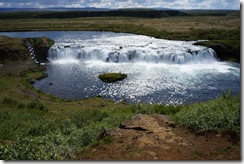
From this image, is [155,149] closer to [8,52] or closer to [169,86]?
[169,86]

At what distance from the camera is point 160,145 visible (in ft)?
24.7

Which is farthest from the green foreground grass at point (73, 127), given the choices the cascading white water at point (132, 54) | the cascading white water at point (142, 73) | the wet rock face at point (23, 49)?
the cascading white water at point (132, 54)

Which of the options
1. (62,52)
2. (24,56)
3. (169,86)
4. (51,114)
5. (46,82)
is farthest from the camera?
(62,52)

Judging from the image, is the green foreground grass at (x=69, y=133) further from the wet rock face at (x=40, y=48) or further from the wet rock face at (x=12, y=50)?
the wet rock face at (x=40, y=48)

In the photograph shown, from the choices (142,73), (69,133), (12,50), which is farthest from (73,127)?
(12,50)

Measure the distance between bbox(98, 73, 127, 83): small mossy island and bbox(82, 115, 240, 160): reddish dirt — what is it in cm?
1954

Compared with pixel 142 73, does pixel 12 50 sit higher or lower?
higher

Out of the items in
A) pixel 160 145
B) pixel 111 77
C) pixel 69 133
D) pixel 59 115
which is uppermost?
pixel 160 145

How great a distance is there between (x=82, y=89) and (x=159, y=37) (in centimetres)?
2786

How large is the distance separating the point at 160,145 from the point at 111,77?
2152 centimetres

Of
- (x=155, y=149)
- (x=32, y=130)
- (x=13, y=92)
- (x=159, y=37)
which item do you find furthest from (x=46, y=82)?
(x=159, y=37)

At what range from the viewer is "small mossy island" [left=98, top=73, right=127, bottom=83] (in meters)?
Result: 28.4

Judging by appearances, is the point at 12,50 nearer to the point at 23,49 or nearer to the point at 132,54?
the point at 23,49

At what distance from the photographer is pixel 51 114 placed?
1780 centimetres
